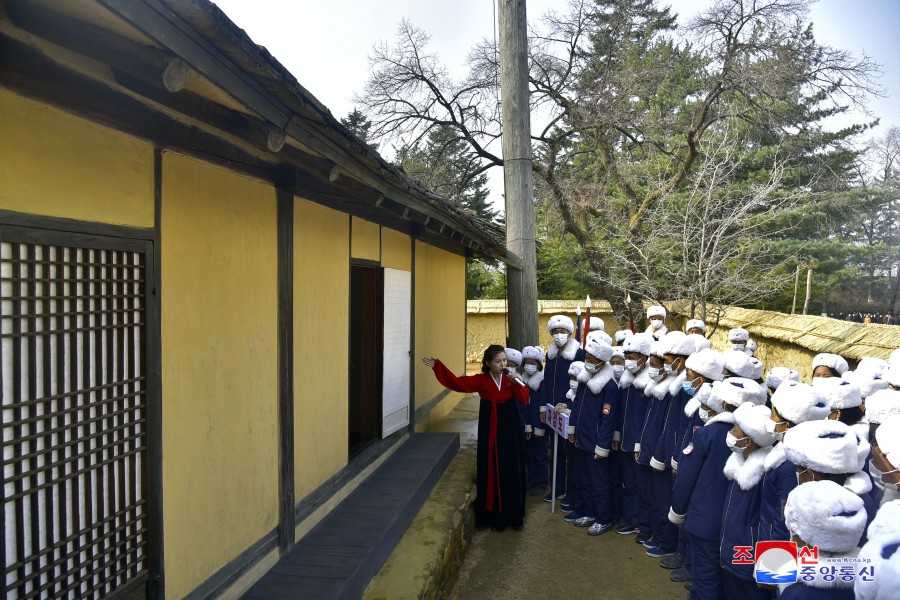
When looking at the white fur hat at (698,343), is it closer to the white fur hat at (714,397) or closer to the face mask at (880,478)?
the white fur hat at (714,397)

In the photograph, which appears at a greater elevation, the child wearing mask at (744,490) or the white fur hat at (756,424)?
the white fur hat at (756,424)

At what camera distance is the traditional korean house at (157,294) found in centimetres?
204

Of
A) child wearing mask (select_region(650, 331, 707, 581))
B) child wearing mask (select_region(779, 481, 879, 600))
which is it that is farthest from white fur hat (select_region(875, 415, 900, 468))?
child wearing mask (select_region(650, 331, 707, 581))

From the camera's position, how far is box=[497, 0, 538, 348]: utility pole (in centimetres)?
850

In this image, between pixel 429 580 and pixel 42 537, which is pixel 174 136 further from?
pixel 429 580

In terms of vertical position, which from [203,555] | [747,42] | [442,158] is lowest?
[203,555]

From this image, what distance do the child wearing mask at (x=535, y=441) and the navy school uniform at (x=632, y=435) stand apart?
1.37 metres

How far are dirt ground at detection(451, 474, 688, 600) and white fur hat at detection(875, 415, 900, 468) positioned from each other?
2469mm

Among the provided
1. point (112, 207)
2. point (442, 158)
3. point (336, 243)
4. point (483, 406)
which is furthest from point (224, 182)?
point (442, 158)

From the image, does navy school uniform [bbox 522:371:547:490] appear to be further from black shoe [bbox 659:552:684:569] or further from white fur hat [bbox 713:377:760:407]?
white fur hat [bbox 713:377:760:407]

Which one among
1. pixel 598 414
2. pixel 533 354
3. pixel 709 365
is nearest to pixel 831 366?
pixel 709 365

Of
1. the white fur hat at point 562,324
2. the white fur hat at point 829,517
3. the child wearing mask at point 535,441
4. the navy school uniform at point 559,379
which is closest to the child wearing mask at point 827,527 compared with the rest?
the white fur hat at point 829,517

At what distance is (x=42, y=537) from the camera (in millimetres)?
2201

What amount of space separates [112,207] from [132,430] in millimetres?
992
